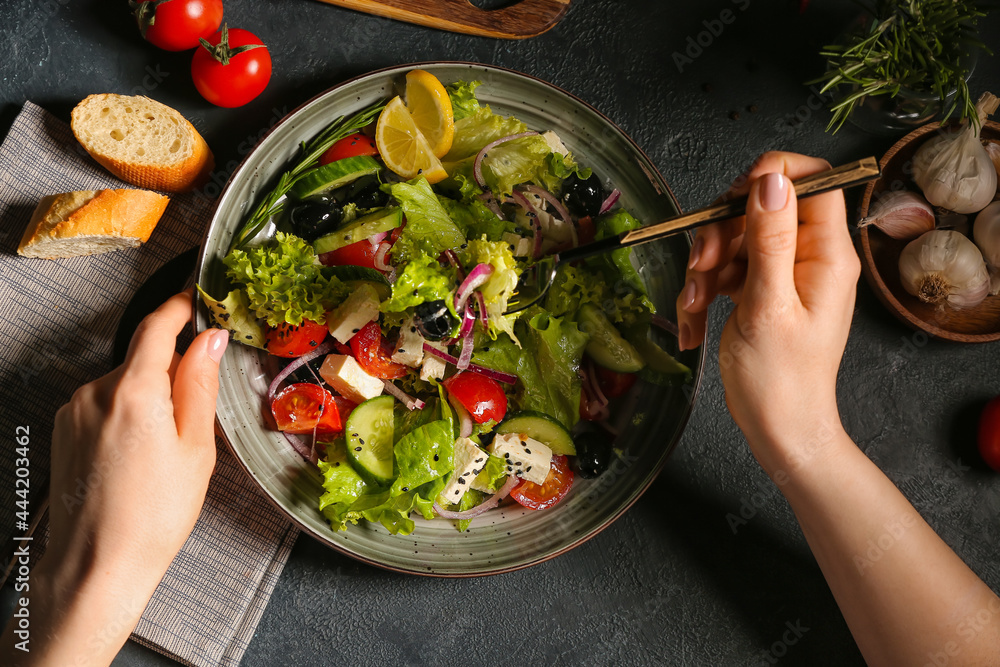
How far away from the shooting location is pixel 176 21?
2.21m

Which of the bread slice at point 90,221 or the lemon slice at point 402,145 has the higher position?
the lemon slice at point 402,145

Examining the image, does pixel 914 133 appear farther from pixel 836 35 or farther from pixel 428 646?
pixel 428 646

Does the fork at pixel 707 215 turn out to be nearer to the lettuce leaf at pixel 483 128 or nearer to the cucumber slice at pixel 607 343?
the cucumber slice at pixel 607 343

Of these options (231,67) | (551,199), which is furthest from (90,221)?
(551,199)

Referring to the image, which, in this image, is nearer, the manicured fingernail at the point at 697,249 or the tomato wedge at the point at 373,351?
the manicured fingernail at the point at 697,249

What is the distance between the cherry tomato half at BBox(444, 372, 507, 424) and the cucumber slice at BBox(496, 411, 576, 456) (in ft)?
0.18

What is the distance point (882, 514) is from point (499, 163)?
163cm

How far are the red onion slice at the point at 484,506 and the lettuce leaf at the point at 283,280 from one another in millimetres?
738

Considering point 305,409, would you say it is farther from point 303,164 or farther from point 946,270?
point 946,270

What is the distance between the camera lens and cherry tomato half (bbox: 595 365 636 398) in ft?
7.26

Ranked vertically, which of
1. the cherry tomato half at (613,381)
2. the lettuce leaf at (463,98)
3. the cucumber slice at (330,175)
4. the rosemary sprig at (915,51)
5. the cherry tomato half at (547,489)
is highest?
the rosemary sprig at (915,51)

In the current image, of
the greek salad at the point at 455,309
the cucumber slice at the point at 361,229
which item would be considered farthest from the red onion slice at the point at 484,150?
the cucumber slice at the point at 361,229

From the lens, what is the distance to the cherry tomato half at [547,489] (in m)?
2.13

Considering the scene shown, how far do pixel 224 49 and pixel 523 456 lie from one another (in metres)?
1.67
